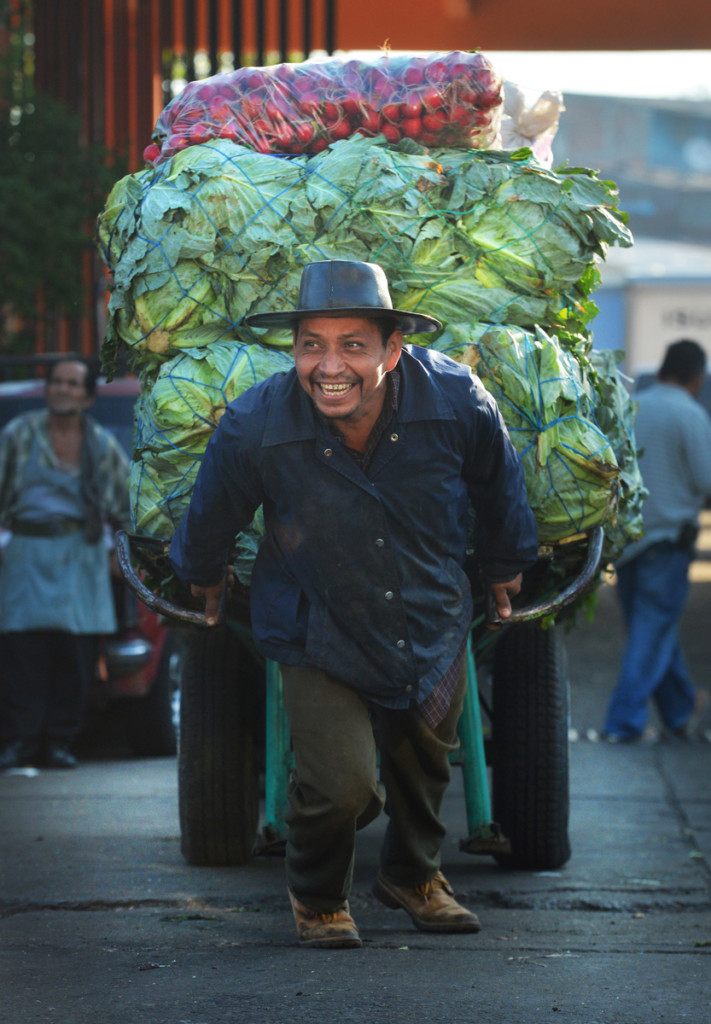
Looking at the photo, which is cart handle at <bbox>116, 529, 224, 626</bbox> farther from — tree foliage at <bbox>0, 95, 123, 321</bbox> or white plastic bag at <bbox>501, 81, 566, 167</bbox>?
tree foliage at <bbox>0, 95, 123, 321</bbox>

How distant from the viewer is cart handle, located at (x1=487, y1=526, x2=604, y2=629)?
15.4 ft

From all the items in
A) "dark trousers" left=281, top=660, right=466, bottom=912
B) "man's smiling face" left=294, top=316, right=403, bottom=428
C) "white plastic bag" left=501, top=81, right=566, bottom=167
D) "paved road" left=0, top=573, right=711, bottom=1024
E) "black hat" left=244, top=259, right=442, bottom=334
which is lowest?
"paved road" left=0, top=573, right=711, bottom=1024

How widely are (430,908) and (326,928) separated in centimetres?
37

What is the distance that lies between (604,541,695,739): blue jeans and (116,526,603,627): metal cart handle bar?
3.89m

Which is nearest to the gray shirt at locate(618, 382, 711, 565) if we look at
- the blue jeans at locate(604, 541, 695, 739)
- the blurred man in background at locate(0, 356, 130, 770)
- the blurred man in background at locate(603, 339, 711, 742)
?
the blurred man in background at locate(603, 339, 711, 742)

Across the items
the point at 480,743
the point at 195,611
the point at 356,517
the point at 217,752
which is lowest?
the point at 217,752

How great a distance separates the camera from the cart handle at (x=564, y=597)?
4.69 metres

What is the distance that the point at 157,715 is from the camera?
8211 millimetres

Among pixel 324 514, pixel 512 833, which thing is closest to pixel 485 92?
pixel 324 514

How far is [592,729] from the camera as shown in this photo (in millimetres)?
9195

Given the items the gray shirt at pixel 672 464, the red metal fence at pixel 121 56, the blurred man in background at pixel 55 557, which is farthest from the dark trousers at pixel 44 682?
the red metal fence at pixel 121 56

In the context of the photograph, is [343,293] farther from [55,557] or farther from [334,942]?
[55,557]

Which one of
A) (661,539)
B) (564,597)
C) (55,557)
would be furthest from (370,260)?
(661,539)

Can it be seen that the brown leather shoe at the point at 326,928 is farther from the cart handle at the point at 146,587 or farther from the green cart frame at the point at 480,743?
the cart handle at the point at 146,587
